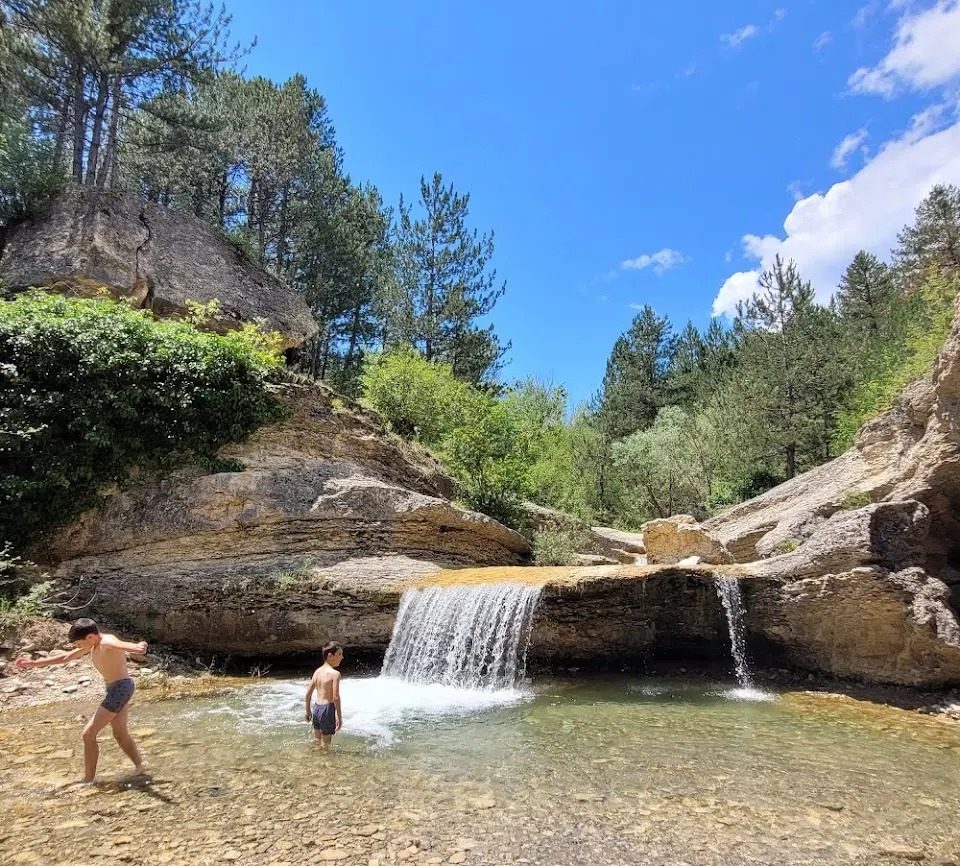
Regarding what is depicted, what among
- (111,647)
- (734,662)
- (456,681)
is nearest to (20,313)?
(111,647)

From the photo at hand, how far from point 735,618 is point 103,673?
10446 mm

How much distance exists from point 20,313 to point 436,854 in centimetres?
1391

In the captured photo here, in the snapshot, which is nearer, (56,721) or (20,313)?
(56,721)

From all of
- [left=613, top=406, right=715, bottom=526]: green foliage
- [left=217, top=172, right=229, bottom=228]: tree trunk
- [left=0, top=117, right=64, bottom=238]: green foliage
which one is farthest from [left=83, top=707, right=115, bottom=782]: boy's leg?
[left=613, top=406, right=715, bottom=526]: green foliage

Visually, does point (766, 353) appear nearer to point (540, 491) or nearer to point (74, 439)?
point (540, 491)

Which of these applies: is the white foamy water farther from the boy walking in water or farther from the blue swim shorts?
the boy walking in water

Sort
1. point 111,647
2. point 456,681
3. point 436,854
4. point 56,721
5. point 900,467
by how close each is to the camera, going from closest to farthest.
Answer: point 436,854 < point 111,647 < point 56,721 < point 456,681 < point 900,467

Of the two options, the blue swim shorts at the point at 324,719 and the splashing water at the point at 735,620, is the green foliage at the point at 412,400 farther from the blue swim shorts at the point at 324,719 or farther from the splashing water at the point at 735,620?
the blue swim shorts at the point at 324,719

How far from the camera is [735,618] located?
1139 cm

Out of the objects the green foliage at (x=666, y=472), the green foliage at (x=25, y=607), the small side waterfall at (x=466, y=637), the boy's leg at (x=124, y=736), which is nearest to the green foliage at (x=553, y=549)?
the small side waterfall at (x=466, y=637)

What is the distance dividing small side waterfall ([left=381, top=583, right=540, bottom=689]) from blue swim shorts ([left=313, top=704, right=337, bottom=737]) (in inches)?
174

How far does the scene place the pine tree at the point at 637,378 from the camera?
4459 cm

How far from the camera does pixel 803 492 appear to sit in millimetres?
17281

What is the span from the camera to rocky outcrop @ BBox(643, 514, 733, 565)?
1614cm
